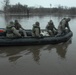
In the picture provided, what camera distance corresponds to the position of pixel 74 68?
284 inches

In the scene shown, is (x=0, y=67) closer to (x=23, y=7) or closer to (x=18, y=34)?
(x=18, y=34)

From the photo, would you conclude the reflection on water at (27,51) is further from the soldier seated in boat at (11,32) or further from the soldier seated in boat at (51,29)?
the soldier seated in boat at (51,29)

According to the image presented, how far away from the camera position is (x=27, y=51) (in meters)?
9.74

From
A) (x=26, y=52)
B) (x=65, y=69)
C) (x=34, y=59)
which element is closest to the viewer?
(x=65, y=69)

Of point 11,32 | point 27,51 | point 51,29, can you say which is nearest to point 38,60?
point 27,51

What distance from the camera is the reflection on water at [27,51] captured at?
8.74m

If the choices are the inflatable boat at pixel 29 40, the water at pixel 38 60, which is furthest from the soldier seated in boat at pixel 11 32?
the water at pixel 38 60

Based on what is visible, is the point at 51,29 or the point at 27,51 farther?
the point at 51,29

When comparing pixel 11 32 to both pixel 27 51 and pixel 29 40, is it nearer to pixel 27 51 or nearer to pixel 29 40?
pixel 29 40

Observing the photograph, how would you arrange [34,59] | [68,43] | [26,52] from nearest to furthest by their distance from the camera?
[34,59] < [26,52] < [68,43]

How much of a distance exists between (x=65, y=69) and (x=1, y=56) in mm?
3138

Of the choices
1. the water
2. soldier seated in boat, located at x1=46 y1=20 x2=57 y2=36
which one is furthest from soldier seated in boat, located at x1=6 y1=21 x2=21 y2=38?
soldier seated in boat, located at x1=46 y1=20 x2=57 y2=36

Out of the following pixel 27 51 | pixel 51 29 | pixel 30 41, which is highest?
pixel 51 29

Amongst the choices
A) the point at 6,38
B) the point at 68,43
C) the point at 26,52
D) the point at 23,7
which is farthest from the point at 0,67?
the point at 23,7
